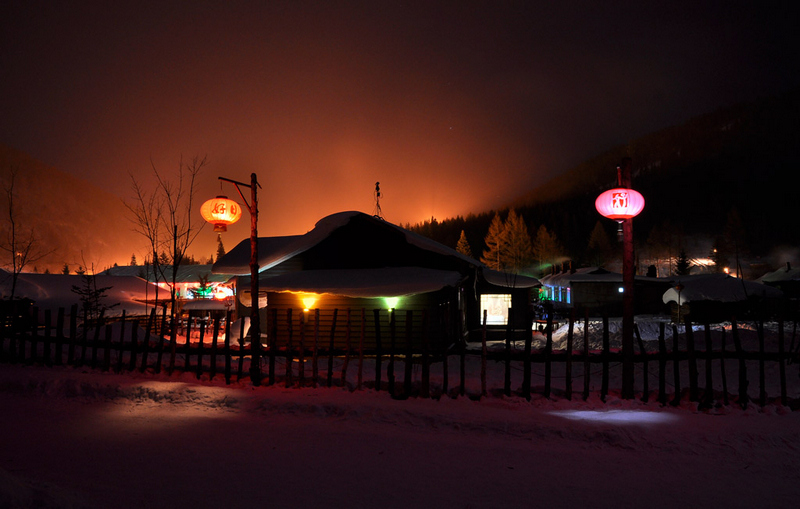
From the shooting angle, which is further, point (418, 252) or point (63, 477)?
point (418, 252)

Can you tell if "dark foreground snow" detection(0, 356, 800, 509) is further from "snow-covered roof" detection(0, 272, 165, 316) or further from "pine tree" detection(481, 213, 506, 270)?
"pine tree" detection(481, 213, 506, 270)

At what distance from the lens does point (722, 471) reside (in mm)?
5336

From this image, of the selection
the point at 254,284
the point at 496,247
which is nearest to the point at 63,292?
the point at 254,284

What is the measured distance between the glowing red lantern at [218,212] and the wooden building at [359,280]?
10.0 feet

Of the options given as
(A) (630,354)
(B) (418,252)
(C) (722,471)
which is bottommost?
(C) (722,471)

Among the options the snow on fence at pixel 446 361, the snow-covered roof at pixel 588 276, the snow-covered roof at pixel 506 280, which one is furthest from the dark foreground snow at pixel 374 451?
the snow-covered roof at pixel 588 276

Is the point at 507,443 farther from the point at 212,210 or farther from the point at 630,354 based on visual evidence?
the point at 212,210

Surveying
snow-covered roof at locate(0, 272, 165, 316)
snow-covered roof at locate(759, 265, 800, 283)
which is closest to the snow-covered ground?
snow-covered roof at locate(0, 272, 165, 316)

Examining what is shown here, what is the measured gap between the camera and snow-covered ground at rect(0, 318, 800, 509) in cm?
457

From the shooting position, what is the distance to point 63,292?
29.8m

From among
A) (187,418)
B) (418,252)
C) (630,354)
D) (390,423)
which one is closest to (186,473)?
(187,418)

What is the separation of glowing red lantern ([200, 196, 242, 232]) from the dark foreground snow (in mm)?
4863

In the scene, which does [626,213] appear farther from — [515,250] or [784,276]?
[515,250]

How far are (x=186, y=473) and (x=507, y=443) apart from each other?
4207 millimetres
